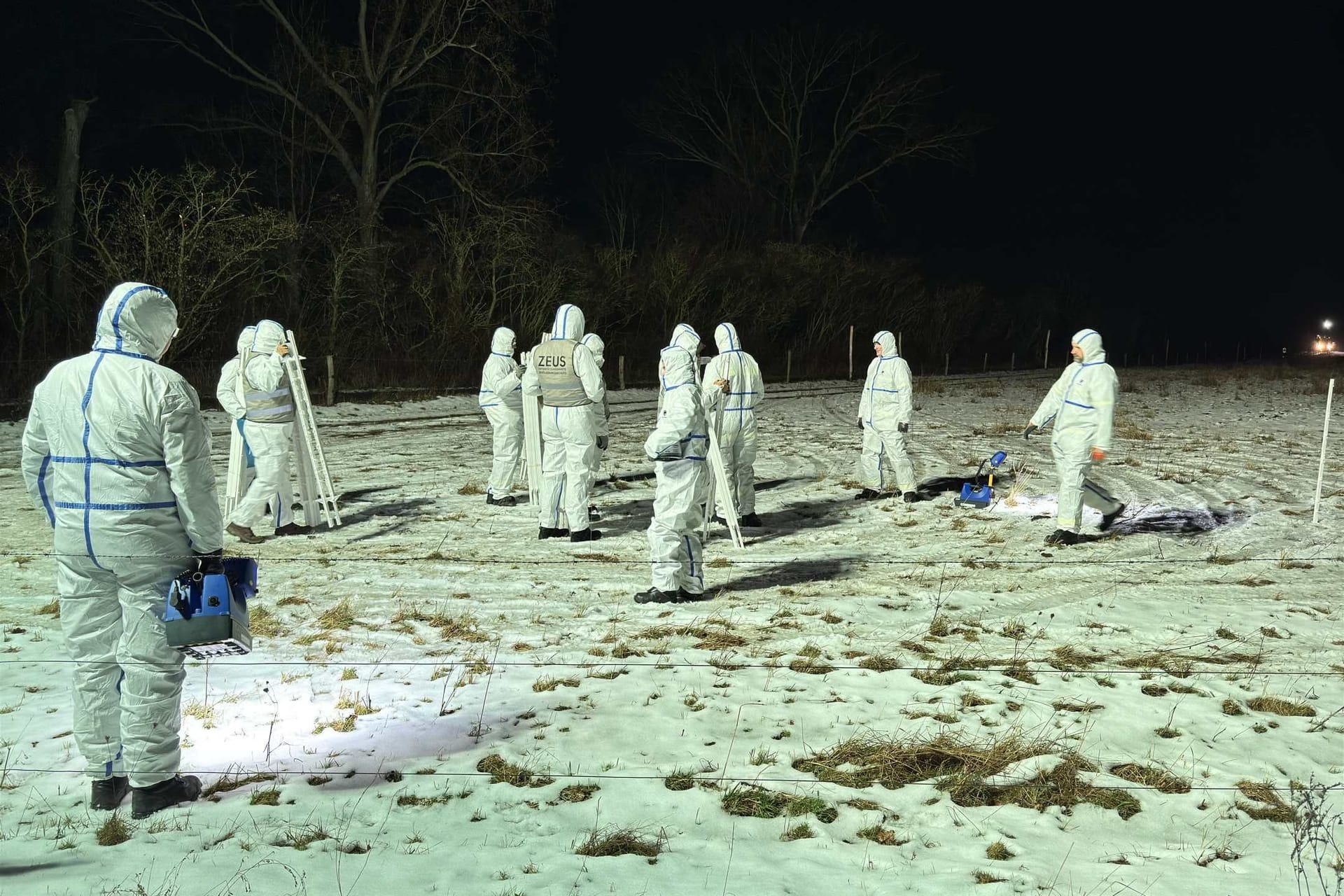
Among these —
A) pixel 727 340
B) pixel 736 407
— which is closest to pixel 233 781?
pixel 736 407

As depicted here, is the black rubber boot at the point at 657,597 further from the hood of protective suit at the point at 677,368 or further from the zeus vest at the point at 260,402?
the zeus vest at the point at 260,402

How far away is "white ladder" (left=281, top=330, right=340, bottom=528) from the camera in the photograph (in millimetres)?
9898

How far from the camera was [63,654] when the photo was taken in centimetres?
663

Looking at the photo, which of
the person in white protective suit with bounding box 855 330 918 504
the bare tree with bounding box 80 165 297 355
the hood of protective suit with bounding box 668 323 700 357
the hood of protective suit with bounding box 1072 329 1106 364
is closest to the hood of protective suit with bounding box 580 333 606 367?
the hood of protective suit with bounding box 668 323 700 357

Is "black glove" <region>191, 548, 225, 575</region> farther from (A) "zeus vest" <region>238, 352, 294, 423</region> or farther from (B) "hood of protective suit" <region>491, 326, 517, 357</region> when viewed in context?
(B) "hood of protective suit" <region>491, 326, 517, 357</region>

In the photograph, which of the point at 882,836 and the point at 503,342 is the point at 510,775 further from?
the point at 503,342

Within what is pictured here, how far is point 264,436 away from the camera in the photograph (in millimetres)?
9703

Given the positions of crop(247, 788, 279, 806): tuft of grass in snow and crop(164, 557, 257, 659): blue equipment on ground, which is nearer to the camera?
crop(164, 557, 257, 659): blue equipment on ground

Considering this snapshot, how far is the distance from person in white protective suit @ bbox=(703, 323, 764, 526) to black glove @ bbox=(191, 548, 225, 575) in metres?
6.54

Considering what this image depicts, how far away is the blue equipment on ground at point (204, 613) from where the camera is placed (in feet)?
14.3

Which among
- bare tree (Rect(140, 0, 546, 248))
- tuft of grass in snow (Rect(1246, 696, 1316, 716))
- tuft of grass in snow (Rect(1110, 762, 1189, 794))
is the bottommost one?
tuft of grass in snow (Rect(1110, 762, 1189, 794))

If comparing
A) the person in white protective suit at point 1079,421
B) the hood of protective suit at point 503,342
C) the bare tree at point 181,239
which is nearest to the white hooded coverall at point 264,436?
the hood of protective suit at point 503,342

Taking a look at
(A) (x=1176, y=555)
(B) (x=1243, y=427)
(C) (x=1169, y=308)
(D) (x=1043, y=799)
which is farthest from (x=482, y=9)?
(C) (x=1169, y=308)

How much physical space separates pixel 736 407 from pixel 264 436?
4.90 metres
